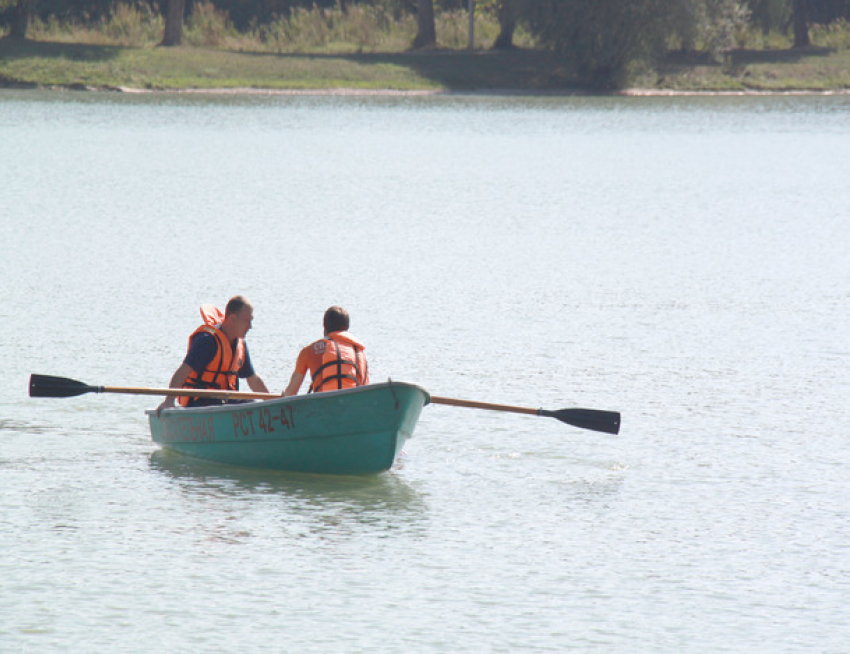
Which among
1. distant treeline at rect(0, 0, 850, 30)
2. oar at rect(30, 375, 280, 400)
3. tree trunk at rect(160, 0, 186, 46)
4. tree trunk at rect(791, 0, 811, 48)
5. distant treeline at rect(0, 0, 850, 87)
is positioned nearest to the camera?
oar at rect(30, 375, 280, 400)

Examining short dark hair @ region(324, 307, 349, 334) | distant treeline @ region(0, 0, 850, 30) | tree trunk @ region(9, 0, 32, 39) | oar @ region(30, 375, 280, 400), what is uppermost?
distant treeline @ region(0, 0, 850, 30)

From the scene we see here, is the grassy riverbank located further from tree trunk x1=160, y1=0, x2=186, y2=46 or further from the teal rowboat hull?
the teal rowboat hull

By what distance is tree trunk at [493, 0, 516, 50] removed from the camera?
214 ft

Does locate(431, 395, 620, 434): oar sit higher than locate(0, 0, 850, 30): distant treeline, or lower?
lower

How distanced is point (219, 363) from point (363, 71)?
50135 mm

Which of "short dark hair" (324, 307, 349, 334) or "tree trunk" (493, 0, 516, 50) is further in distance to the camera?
"tree trunk" (493, 0, 516, 50)

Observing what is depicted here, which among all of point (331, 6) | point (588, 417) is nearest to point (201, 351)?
point (588, 417)

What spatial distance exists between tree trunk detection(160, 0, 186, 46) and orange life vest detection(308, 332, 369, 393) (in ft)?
175

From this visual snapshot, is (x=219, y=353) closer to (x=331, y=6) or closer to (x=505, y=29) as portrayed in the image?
(x=505, y=29)

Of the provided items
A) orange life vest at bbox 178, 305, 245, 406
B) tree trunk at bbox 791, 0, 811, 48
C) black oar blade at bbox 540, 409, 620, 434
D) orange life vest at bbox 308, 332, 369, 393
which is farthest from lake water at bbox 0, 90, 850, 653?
tree trunk at bbox 791, 0, 811, 48

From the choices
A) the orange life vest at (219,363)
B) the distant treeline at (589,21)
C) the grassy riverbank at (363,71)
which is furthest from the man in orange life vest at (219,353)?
the distant treeline at (589,21)

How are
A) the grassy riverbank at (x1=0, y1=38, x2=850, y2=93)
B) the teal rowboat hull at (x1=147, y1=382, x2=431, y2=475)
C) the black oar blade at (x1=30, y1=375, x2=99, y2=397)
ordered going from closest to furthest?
the teal rowboat hull at (x1=147, y1=382, x2=431, y2=475), the black oar blade at (x1=30, y1=375, x2=99, y2=397), the grassy riverbank at (x1=0, y1=38, x2=850, y2=93)

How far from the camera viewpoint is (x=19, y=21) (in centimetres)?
6097

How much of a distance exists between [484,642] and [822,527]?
3357 mm
